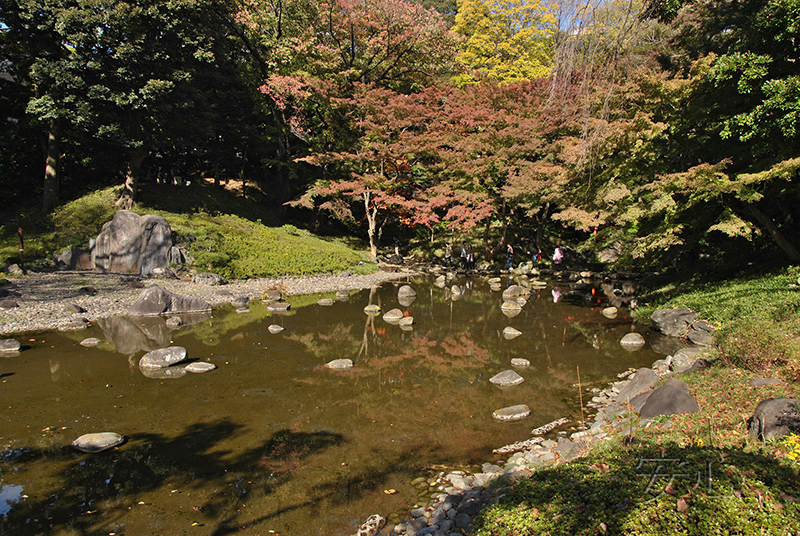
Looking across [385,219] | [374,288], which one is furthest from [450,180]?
[374,288]

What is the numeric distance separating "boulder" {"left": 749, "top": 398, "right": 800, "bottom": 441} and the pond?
2.67 m

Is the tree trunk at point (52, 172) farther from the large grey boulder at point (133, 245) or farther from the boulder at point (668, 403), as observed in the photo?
the boulder at point (668, 403)

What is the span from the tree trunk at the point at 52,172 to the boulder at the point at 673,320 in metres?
24.5

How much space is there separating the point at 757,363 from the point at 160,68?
23.1 m

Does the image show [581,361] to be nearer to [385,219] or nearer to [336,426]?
[336,426]

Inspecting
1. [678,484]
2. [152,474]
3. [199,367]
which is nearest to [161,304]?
[199,367]

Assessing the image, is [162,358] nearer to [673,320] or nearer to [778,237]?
[673,320]

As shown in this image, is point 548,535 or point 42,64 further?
point 42,64

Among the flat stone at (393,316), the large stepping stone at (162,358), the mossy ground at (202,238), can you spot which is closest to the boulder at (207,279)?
the mossy ground at (202,238)

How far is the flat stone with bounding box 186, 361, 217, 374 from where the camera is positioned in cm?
904

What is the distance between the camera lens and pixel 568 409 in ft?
24.7

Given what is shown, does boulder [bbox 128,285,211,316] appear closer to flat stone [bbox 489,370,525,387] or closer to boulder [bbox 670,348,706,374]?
flat stone [bbox 489,370,525,387]

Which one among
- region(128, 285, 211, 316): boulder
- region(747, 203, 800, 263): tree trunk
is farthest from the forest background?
region(128, 285, 211, 316): boulder

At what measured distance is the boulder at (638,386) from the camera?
24.2ft
